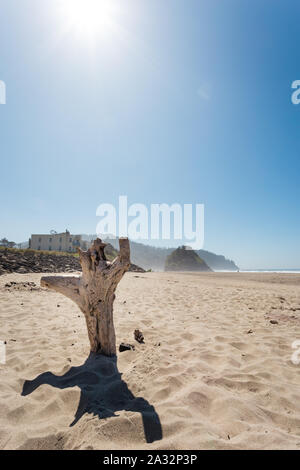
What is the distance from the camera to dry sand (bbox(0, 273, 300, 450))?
1945 millimetres

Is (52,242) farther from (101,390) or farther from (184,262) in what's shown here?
(184,262)

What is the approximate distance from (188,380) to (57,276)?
8.64 feet

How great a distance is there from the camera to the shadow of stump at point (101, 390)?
217 centimetres

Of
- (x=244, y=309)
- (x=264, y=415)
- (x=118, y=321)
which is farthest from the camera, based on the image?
(x=244, y=309)

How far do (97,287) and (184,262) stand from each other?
102 meters

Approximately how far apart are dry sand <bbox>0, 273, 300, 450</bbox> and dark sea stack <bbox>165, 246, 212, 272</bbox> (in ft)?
319

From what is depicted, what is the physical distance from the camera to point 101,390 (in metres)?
2.67

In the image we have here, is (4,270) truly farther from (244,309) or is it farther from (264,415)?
(264,415)

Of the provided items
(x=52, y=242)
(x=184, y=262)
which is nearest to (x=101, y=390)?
(x=52, y=242)

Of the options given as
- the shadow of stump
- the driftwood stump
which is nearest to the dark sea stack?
the driftwood stump

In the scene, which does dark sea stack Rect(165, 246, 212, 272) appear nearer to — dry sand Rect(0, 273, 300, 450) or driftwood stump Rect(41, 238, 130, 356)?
dry sand Rect(0, 273, 300, 450)
